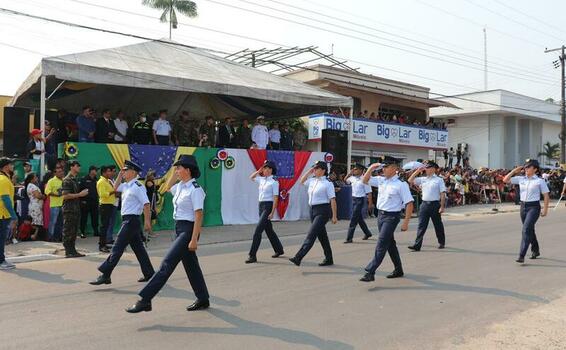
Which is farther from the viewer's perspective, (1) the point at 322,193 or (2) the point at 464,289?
(1) the point at 322,193

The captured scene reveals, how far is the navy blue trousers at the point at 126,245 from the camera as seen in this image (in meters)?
7.02

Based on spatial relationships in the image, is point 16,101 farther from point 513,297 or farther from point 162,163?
point 513,297

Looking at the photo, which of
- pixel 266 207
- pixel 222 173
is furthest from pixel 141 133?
pixel 266 207

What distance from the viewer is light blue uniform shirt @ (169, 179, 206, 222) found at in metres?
5.73

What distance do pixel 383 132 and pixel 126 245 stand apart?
64.7 ft

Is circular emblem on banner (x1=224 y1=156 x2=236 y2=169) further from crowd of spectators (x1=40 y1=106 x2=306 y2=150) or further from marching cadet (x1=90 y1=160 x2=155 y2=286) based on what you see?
marching cadet (x1=90 y1=160 x2=155 y2=286)

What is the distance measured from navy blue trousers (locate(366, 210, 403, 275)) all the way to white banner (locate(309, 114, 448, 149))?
536 inches

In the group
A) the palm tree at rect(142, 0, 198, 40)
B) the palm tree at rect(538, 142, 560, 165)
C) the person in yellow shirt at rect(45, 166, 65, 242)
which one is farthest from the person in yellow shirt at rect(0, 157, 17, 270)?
the palm tree at rect(538, 142, 560, 165)

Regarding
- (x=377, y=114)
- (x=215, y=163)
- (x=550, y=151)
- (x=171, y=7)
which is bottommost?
(x=215, y=163)

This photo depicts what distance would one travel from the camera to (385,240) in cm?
748

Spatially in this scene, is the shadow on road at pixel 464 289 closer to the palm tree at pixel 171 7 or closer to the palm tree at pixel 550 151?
the palm tree at pixel 171 7

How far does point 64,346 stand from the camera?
187 inches

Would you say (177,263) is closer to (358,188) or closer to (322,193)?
(322,193)

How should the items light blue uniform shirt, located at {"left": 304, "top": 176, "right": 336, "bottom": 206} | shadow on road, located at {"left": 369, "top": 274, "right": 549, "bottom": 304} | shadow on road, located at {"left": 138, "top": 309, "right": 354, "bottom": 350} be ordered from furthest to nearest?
light blue uniform shirt, located at {"left": 304, "top": 176, "right": 336, "bottom": 206} → shadow on road, located at {"left": 369, "top": 274, "right": 549, "bottom": 304} → shadow on road, located at {"left": 138, "top": 309, "right": 354, "bottom": 350}
